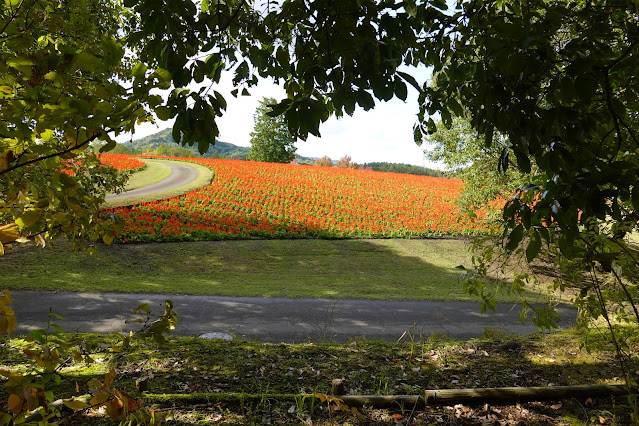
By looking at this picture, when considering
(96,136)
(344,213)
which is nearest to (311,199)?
(344,213)

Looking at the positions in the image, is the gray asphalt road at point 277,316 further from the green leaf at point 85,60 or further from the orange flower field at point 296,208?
the green leaf at point 85,60

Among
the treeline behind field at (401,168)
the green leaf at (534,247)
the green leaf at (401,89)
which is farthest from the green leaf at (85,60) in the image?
the treeline behind field at (401,168)

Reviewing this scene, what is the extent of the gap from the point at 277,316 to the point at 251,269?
4.96m

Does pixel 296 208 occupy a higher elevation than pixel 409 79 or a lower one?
lower

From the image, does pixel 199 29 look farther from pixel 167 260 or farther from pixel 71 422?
pixel 167 260

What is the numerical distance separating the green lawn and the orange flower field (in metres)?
1.25

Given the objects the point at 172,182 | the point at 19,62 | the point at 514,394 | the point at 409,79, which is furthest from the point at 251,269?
the point at 172,182

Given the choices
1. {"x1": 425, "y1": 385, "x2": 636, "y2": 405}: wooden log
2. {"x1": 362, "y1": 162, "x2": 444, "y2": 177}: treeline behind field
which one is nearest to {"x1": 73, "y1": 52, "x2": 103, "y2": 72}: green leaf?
{"x1": 425, "y1": 385, "x2": 636, "y2": 405}: wooden log

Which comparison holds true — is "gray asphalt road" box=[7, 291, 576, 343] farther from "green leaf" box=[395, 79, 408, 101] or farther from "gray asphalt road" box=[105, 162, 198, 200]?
"gray asphalt road" box=[105, 162, 198, 200]

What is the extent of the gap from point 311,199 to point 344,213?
238 centimetres

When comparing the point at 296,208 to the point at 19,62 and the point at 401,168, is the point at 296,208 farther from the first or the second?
the point at 401,168

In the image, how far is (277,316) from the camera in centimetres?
767

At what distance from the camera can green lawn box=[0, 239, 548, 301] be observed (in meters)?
9.73

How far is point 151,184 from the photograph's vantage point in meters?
22.1
